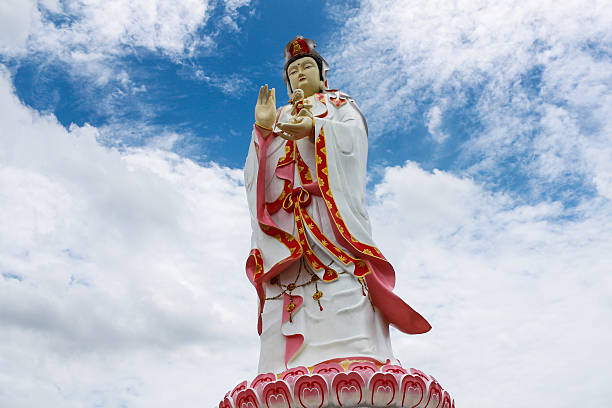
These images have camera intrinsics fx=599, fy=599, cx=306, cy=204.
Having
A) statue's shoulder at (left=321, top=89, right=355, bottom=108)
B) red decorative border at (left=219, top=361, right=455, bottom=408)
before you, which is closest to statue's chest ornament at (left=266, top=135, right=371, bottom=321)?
statue's shoulder at (left=321, top=89, right=355, bottom=108)

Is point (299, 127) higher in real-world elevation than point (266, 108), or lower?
lower

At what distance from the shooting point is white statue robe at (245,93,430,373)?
17.0 feet

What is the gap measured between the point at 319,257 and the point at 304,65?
8.31ft

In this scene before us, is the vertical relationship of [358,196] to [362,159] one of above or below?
below

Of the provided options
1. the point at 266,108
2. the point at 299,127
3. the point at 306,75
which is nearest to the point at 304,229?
the point at 299,127

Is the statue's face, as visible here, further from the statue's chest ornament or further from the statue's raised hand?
the statue's chest ornament

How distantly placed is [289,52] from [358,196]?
7.05ft

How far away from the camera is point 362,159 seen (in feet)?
20.6

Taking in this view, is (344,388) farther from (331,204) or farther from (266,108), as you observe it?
(266,108)

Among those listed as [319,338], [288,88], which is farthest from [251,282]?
[288,88]

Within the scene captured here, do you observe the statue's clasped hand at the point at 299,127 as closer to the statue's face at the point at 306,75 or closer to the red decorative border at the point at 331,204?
the red decorative border at the point at 331,204

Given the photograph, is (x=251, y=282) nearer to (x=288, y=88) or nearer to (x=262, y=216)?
(x=262, y=216)

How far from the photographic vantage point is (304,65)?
694 centimetres

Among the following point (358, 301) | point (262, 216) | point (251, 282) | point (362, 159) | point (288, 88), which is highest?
point (288, 88)
